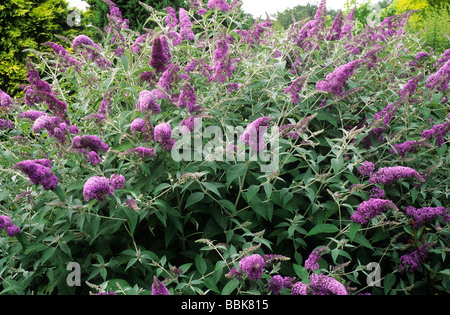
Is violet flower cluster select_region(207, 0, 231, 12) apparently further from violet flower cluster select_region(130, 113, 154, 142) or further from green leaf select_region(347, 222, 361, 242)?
green leaf select_region(347, 222, 361, 242)

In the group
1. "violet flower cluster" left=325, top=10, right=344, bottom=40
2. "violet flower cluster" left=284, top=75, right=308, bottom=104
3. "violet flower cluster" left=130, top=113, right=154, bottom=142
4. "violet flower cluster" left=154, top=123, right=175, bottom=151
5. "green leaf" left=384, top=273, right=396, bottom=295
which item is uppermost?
"violet flower cluster" left=325, top=10, right=344, bottom=40

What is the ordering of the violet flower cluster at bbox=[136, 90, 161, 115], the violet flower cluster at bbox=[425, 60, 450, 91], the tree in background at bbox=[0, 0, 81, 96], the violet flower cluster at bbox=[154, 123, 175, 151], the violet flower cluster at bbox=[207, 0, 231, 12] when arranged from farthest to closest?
the tree in background at bbox=[0, 0, 81, 96]
the violet flower cluster at bbox=[207, 0, 231, 12]
the violet flower cluster at bbox=[425, 60, 450, 91]
the violet flower cluster at bbox=[136, 90, 161, 115]
the violet flower cluster at bbox=[154, 123, 175, 151]

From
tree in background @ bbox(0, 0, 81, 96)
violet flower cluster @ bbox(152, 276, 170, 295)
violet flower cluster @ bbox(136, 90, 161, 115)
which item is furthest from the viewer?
tree in background @ bbox(0, 0, 81, 96)

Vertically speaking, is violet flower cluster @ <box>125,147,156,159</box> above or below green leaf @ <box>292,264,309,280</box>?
above

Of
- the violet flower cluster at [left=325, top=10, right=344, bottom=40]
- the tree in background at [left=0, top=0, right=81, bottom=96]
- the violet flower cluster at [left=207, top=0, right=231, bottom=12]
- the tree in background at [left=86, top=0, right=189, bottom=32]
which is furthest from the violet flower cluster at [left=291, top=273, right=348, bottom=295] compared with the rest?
the tree in background at [left=0, top=0, right=81, bottom=96]

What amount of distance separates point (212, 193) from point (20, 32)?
7.13 m

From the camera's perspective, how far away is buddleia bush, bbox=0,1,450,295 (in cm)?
233

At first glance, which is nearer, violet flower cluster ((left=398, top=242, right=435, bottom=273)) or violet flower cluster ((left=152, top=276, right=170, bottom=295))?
violet flower cluster ((left=152, top=276, right=170, bottom=295))

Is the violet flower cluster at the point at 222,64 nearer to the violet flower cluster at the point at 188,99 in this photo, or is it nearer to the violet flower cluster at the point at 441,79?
the violet flower cluster at the point at 188,99

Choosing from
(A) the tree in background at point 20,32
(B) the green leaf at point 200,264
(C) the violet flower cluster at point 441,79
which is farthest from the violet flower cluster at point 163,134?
(A) the tree in background at point 20,32

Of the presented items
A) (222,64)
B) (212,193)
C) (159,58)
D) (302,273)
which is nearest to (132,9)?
(159,58)
